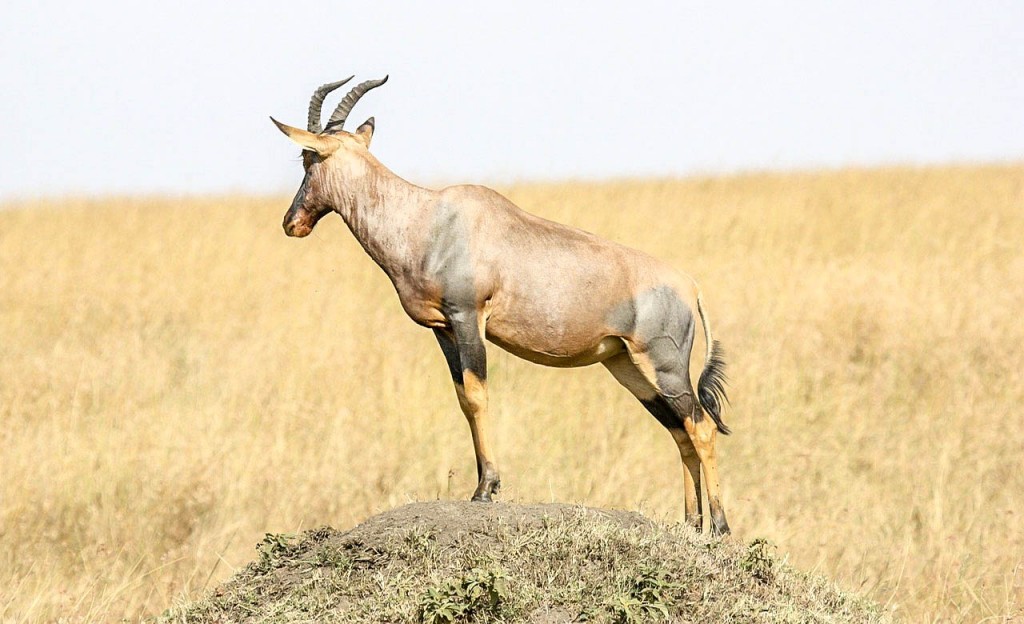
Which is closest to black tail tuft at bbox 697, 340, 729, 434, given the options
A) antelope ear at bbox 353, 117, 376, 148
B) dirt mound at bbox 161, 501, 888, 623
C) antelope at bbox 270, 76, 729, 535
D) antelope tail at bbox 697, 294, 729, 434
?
antelope tail at bbox 697, 294, 729, 434

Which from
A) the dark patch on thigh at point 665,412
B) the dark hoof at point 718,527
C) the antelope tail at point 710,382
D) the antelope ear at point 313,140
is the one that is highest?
the antelope ear at point 313,140

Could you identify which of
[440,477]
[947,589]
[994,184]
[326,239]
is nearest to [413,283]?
[440,477]

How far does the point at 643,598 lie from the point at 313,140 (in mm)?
2423

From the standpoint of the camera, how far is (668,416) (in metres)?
5.61

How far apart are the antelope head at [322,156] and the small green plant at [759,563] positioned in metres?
2.57

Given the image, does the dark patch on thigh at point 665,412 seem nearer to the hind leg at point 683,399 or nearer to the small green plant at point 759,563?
the hind leg at point 683,399

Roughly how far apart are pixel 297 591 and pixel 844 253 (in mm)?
12329

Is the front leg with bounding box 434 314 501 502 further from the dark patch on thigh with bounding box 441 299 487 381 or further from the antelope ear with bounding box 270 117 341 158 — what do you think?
the antelope ear with bounding box 270 117 341 158

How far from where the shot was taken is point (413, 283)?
525 cm

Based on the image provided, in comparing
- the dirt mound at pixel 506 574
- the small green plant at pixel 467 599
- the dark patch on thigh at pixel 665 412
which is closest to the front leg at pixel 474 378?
the dirt mound at pixel 506 574

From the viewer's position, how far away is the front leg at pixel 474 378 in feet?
16.8

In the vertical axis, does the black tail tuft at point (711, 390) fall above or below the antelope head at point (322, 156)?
below

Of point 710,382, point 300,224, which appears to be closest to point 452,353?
point 300,224

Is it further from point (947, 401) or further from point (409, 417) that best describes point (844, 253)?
point (409, 417)
